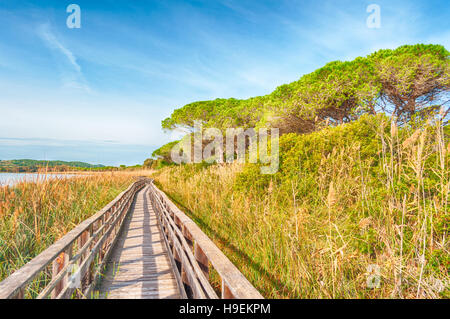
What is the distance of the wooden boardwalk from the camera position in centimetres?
297

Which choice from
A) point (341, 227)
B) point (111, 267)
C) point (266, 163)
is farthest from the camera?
point (266, 163)

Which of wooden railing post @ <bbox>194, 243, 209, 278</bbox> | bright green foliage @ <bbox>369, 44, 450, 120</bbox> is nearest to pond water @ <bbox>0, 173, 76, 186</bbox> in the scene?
wooden railing post @ <bbox>194, 243, 209, 278</bbox>

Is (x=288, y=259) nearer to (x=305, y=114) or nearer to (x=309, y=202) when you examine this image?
(x=309, y=202)

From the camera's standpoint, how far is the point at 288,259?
2377 mm

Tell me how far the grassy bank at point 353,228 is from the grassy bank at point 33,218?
108 inches

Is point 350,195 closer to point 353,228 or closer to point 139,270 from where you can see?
point 353,228

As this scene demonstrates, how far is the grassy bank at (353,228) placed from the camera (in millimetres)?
1945

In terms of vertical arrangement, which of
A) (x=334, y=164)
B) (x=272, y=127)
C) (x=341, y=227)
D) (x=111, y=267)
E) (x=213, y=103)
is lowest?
(x=111, y=267)

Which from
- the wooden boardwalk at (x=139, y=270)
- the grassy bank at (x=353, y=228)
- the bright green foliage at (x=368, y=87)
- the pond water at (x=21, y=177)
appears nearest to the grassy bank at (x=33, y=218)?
the pond water at (x=21, y=177)

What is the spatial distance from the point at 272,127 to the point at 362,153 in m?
10.4

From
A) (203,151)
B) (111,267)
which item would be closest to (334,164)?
(111,267)

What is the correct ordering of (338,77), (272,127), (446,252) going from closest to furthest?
(446,252), (338,77), (272,127)

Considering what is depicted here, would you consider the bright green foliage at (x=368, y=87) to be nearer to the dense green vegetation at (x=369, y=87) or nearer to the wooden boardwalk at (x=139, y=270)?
the dense green vegetation at (x=369, y=87)

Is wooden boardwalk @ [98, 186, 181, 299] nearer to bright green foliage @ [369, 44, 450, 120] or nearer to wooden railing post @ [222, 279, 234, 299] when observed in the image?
wooden railing post @ [222, 279, 234, 299]
